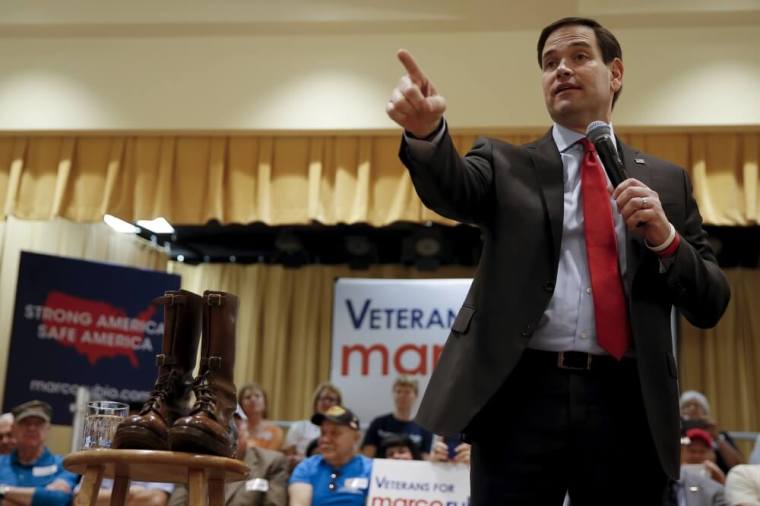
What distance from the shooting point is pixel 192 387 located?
204 cm

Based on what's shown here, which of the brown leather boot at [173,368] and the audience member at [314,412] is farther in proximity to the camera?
the audience member at [314,412]

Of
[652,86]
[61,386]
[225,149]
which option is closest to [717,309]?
[652,86]

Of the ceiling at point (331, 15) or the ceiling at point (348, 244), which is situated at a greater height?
the ceiling at point (331, 15)

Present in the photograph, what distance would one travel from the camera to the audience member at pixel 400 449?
16.0 feet

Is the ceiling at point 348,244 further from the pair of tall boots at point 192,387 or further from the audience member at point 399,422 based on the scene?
the pair of tall boots at point 192,387

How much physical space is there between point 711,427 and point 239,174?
2.85m

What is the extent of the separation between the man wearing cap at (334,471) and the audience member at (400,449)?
15 cm

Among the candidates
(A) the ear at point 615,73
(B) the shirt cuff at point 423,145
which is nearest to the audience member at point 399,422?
(A) the ear at point 615,73

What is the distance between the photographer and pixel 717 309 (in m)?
1.58

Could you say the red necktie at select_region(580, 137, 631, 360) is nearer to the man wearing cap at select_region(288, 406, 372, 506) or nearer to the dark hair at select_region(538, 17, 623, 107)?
the dark hair at select_region(538, 17, 623, 107)

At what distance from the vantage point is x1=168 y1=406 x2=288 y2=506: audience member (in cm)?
486

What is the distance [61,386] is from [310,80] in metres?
2.39

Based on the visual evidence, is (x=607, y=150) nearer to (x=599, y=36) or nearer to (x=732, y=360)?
(x=599, y=36)

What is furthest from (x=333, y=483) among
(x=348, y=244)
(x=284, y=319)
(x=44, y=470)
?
(x=284, y=319)
